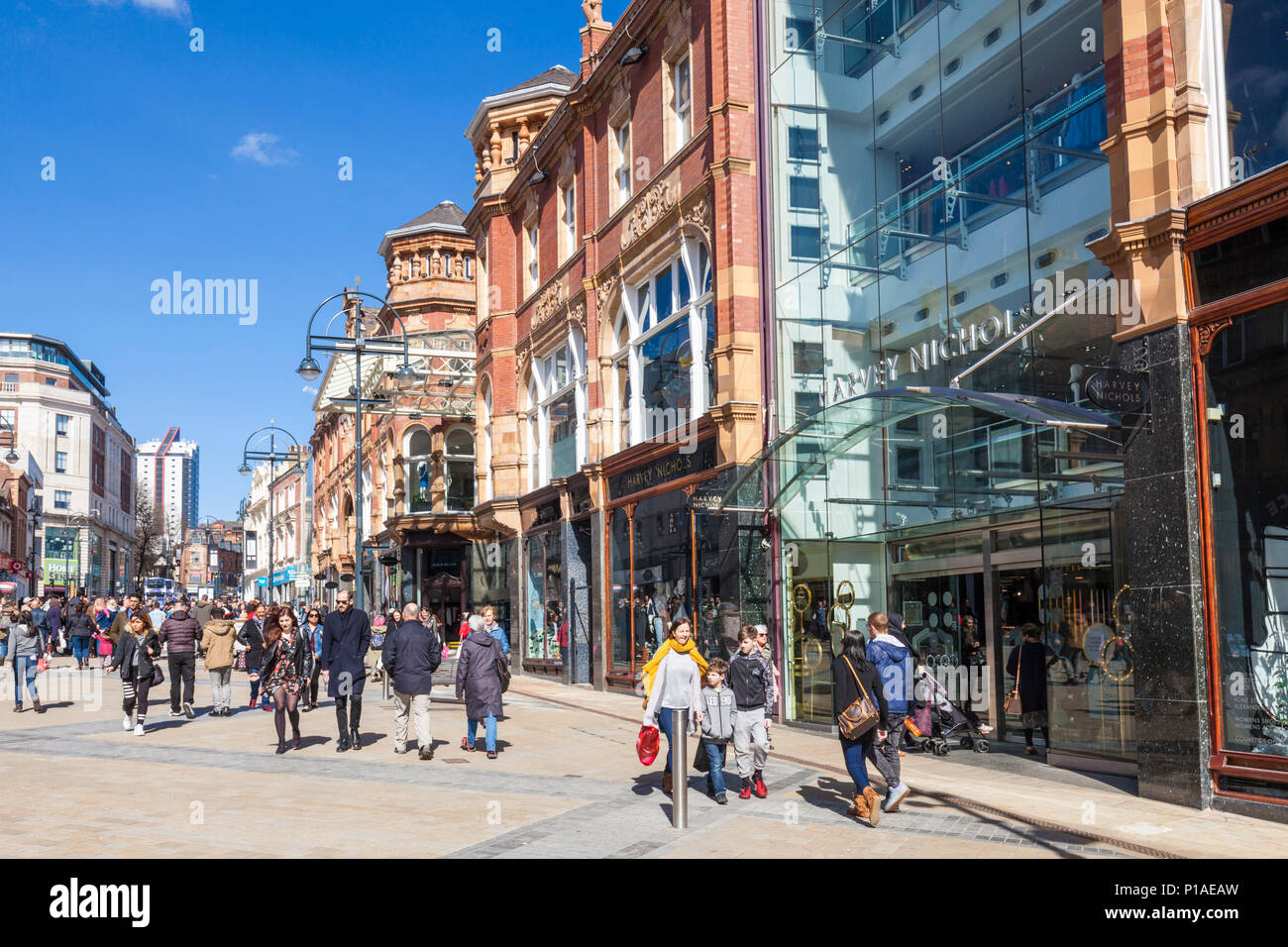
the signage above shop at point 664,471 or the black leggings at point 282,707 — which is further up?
the signage above shop at point 664,471

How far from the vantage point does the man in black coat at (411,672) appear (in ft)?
46.8

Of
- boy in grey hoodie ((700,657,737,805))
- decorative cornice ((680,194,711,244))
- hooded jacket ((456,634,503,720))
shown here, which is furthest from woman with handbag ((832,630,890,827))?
decorative cornice ((680,194,711,244))

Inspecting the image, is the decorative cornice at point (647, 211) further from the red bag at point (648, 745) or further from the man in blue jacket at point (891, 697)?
the red bag at point (648, 745)

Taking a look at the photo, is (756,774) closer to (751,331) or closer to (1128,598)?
(1128,598)

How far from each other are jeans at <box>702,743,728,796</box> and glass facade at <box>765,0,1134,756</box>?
421 cm

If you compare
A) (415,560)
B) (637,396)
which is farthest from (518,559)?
(415,560)

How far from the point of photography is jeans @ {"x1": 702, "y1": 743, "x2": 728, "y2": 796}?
35.8 feet

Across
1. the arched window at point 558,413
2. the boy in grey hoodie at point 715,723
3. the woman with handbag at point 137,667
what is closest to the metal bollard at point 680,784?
the boy in grey hoodie at point 715,723

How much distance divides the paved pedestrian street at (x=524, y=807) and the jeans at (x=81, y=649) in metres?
16.1

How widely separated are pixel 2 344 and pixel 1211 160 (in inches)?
4780

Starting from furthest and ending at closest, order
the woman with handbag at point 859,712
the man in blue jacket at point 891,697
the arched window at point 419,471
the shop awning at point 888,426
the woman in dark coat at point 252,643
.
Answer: the arched window at point 419,471, the woman in dark coat at point 252,643, the shop awning at point 888,426, the man in blue jacket at point 891,697, the woman with handbag at point 859,712

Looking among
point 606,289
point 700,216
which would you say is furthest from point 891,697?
point 606,289

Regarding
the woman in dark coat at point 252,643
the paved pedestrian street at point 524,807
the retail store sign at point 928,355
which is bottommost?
the paved pedestrian street at point 524,807
